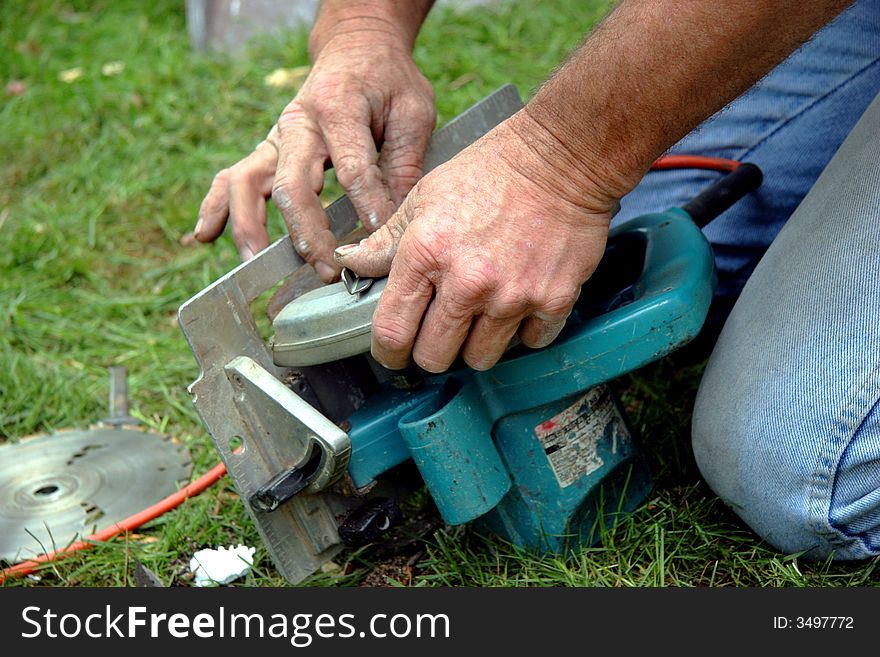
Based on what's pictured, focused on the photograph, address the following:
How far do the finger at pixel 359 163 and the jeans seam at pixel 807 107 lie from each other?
964mm

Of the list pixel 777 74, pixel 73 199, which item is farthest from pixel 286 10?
pixel 777 74

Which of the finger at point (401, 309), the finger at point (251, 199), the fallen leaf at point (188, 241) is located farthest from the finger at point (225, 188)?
the fallen leaf at point (188, 241)

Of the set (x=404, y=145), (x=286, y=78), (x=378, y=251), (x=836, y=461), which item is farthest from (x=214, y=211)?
(x=286, y=78)

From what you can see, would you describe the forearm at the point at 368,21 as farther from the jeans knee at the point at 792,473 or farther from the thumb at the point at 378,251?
the jeans knee at the point at 792,473

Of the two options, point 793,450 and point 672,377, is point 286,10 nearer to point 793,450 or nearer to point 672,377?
point 672,377

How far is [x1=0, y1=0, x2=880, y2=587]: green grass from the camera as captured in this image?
160cm

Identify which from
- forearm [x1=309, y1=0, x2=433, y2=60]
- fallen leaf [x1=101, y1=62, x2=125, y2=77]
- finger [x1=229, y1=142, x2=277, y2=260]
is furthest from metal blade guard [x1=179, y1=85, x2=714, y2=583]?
fallen leaf [x1=101, y1=62, x2=125, y2=77]

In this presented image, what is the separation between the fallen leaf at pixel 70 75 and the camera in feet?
12.2

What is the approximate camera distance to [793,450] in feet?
4.78

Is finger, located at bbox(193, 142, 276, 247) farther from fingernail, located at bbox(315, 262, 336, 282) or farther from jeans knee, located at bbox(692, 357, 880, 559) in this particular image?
jeans knee, located at bbox(692, 357, 880, 559)

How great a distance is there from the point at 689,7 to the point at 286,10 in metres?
2.96

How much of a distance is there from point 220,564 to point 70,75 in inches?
107

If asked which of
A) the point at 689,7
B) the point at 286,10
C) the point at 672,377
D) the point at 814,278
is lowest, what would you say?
the point at 672,377

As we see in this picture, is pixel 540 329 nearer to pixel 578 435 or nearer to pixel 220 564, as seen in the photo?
pixel 578 435
